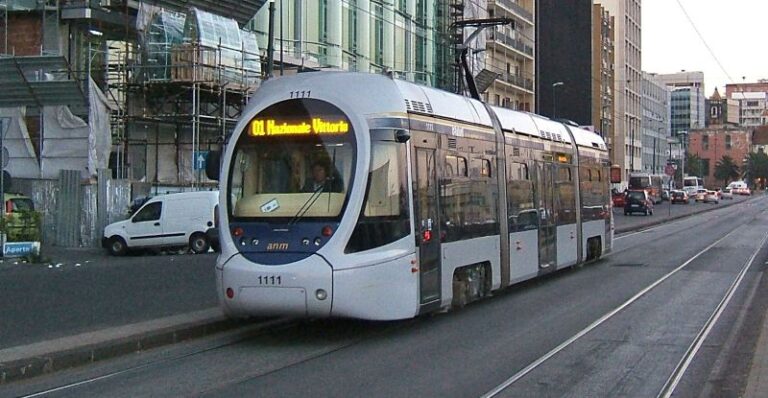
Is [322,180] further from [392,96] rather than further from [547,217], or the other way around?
[547,217]

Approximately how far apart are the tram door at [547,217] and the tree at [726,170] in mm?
158276

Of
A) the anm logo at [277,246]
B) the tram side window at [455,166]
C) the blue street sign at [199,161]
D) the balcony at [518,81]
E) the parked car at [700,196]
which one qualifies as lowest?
the anm logo at [277,246]

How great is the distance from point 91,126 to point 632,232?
2362 centimetres

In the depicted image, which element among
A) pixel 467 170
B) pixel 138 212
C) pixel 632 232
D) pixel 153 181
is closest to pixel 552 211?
pixel 467 170

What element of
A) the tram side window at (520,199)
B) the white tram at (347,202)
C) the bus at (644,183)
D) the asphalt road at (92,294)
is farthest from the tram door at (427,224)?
the bus at (644,183)

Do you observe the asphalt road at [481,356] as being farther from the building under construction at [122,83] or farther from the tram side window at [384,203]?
the building under construction at [122,83]

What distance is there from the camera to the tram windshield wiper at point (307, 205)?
11570 millimetres

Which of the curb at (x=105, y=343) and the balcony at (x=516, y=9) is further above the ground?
the balcony at (x=516, y=9)

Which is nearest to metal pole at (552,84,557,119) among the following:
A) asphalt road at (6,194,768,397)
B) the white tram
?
asphalt road at (6,194,768,397)

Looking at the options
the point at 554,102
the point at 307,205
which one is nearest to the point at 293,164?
the point at 307,205

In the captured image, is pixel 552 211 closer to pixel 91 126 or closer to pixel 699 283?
pixel 699 283

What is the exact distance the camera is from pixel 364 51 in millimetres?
43438

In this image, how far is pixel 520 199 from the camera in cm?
1698

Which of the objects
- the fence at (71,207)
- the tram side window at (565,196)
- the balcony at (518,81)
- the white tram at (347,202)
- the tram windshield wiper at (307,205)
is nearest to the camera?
the white tram at (347,202)
